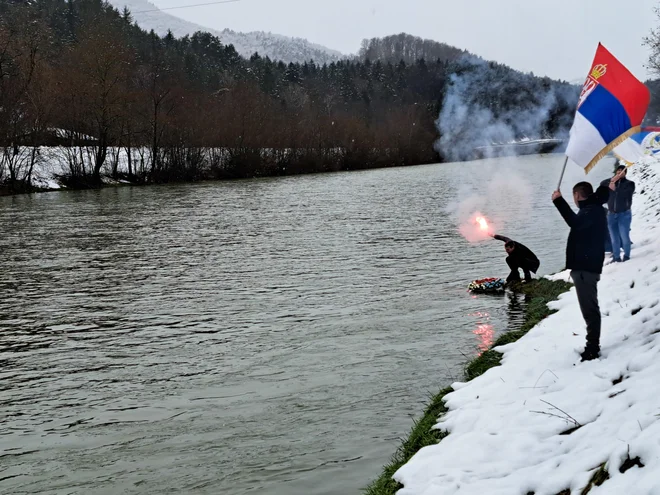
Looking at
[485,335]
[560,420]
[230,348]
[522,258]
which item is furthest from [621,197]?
[560,420]

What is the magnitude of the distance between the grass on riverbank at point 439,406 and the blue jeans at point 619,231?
4.88 ft

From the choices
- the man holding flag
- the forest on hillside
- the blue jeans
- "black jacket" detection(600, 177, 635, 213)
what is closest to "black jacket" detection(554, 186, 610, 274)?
the man holding flag

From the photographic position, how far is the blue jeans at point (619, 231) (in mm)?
16594

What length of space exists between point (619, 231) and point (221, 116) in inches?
3158

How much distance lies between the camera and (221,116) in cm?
9181

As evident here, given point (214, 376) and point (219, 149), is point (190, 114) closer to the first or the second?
point (219, 149)

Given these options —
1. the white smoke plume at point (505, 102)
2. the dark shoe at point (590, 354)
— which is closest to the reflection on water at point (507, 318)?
the dark shoe at point (590, 354)

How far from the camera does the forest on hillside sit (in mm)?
45281

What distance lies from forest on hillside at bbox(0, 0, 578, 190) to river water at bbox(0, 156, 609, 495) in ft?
43.2

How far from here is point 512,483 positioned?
21.1ft

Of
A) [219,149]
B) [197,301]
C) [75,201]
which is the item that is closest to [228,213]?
[75,201]

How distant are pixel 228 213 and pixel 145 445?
35.9m

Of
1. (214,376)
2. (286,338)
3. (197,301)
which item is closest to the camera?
(214,376)

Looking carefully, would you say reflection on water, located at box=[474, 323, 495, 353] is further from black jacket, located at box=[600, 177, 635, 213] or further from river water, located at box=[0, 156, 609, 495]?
black jacket, located at box=[600, 177, 635, 213]
